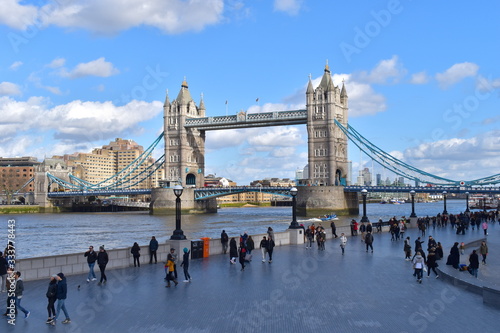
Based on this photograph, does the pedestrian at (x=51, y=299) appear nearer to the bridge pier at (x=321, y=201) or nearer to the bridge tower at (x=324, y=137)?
the bridge pier at (x=321, y=201)

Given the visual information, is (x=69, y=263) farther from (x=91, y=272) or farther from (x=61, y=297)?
(x=61, y=297)

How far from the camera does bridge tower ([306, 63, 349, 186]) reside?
87.6 m

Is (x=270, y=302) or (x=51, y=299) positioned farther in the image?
(x=270, y=302)

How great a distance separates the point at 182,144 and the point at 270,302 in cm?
9001

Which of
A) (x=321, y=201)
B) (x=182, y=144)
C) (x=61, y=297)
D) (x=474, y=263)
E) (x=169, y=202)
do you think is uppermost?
(x=182, y=144)

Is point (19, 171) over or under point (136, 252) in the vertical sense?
over

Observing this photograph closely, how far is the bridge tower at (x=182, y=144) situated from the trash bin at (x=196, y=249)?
263 ft

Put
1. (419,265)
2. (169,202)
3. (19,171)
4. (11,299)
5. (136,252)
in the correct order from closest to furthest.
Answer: (11,299) → (419,265) → (136,252) → (169,202) → (19,171)

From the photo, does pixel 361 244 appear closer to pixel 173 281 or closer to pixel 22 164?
pixel 173 281

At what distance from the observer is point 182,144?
101 m

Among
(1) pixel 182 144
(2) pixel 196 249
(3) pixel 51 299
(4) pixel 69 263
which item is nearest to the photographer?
(3) pixel 51 299

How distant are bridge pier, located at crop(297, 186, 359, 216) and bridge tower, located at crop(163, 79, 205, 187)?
29.7m

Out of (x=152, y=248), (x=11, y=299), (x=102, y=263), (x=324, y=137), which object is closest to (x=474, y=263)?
(x=152, y=248)

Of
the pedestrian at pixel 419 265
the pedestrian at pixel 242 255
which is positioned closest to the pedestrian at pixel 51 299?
the pedestrian at pixel 242 255
